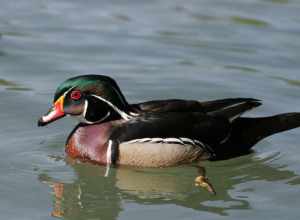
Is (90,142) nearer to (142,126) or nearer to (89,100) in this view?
(89,100)

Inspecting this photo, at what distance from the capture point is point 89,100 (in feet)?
33.2

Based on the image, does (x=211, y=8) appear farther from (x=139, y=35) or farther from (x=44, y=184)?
(x=44, y=184)

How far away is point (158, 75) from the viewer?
42.9ft

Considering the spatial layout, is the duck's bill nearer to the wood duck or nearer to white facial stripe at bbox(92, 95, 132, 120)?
the wood duck

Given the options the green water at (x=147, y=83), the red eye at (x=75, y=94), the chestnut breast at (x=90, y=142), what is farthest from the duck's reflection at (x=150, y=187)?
the red eye at (x=75, y=94)

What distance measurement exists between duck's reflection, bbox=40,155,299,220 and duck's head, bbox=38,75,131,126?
53cm

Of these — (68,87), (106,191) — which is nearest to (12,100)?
(68,87)

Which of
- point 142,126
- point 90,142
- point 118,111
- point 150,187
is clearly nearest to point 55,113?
point 90,142

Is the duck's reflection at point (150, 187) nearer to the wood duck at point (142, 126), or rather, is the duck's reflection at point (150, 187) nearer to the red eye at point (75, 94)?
the wood duck at point (142, 126)

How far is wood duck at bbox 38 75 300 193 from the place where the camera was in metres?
9.93

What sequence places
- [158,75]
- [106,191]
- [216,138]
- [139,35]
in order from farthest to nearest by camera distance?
[139,35] < [158,75] < [216,138] < [106,191]

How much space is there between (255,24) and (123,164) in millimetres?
6091

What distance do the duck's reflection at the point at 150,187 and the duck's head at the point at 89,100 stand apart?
534 millimetres

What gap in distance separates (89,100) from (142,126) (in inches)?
25.1
